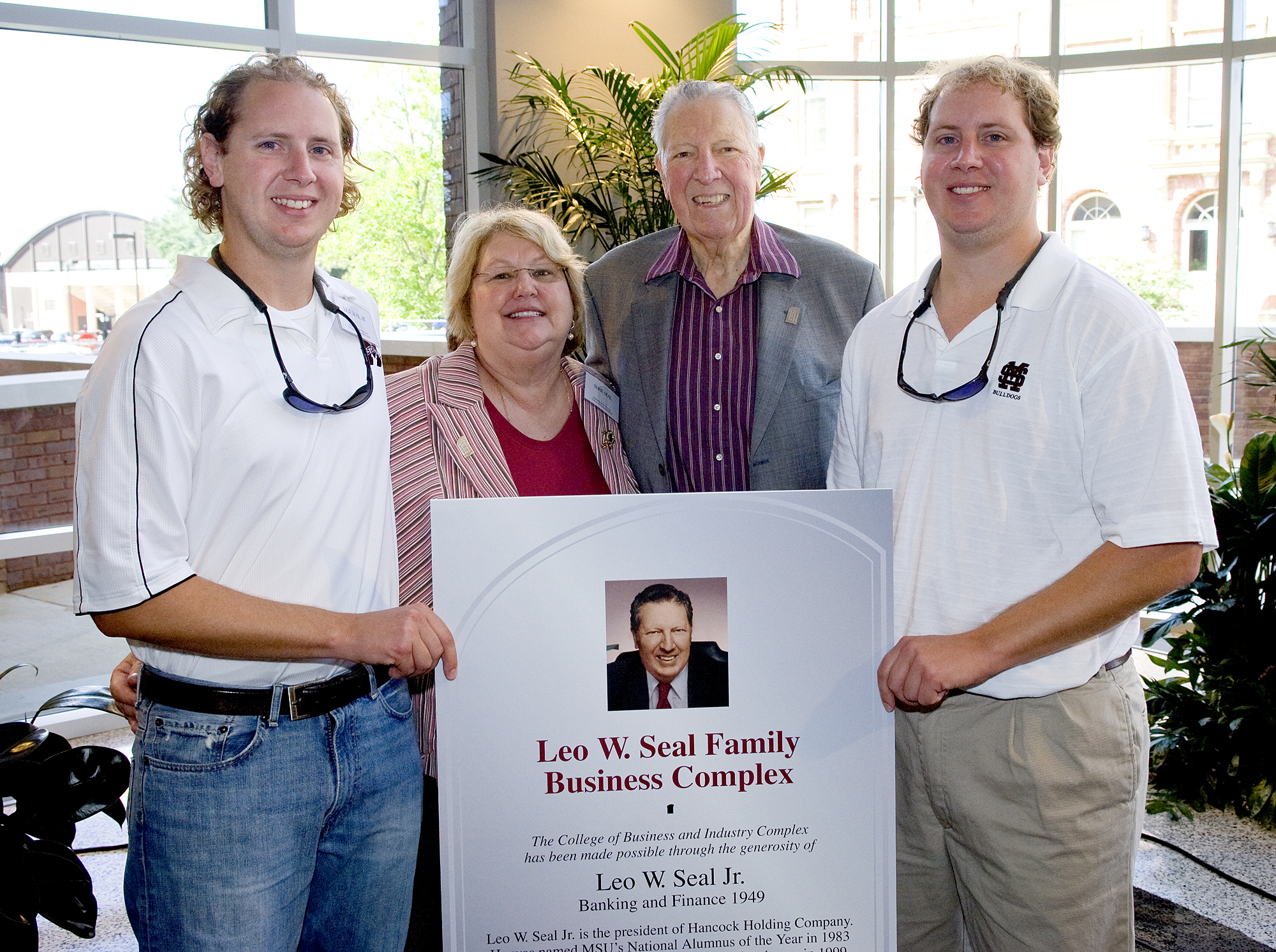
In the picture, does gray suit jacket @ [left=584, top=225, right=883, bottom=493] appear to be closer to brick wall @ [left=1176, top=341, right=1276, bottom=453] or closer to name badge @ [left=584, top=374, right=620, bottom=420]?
name badge @ [left=584, top=374, right=620, bottom=420]

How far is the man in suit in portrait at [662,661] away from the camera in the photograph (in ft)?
5.17

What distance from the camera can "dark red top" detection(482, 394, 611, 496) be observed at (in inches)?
86.2

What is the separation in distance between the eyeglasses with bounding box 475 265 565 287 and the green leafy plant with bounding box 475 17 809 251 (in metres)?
3.26

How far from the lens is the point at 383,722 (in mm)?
1646

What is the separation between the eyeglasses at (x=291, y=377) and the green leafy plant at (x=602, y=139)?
397 cm

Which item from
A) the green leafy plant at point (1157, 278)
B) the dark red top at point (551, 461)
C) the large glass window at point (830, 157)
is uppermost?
the large glass window at point (830, 157)

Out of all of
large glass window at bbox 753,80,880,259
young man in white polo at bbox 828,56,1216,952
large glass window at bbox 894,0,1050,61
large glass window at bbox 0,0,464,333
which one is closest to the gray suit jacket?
young man in white polo at bbox 828,56,1216,952

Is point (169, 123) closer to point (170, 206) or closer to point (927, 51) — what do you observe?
point (170, 206)

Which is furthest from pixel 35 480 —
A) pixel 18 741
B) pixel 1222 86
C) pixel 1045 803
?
pixel 1222 86

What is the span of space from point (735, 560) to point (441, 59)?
5.46 m

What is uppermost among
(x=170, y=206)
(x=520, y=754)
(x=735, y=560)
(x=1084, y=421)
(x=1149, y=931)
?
(x=170, y=206)

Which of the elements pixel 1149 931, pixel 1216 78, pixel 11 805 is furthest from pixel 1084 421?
pixel 1216 78

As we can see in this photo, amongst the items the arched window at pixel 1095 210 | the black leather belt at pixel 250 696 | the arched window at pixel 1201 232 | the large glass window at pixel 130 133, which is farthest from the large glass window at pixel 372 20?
the black leather belt at pixel 250 696

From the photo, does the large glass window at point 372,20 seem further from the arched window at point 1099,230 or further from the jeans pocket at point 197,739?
the jeans pocket at point 197,739
